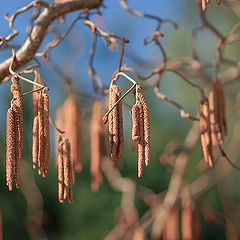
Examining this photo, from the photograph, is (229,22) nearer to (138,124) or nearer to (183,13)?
(183,13)

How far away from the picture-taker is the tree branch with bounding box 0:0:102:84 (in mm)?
1179

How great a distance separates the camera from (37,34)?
122 centimetres

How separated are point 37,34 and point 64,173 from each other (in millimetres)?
370

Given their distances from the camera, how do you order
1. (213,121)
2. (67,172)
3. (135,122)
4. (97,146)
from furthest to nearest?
(97,146)
(213,121)
(67,172)
(135,122)

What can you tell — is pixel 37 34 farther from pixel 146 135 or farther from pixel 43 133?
pixel 146 135

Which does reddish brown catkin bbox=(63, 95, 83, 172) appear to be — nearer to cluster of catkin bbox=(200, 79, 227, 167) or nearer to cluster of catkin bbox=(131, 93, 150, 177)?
cluster of catkin bbox=(200, 79, 227, 167)

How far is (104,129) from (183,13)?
9539 millimetres

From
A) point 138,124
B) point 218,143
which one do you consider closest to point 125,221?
point 218,143

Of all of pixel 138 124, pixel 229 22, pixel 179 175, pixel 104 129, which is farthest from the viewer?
pixel 229 22

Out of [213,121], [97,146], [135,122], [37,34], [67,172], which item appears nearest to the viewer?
[135,122]

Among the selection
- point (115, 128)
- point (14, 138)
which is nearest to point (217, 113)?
point (115, 128)

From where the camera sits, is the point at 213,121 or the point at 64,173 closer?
the point at 64,173

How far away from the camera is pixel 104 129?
1702mm

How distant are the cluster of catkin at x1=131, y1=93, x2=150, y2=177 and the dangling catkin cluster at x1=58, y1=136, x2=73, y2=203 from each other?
0.79 ft
